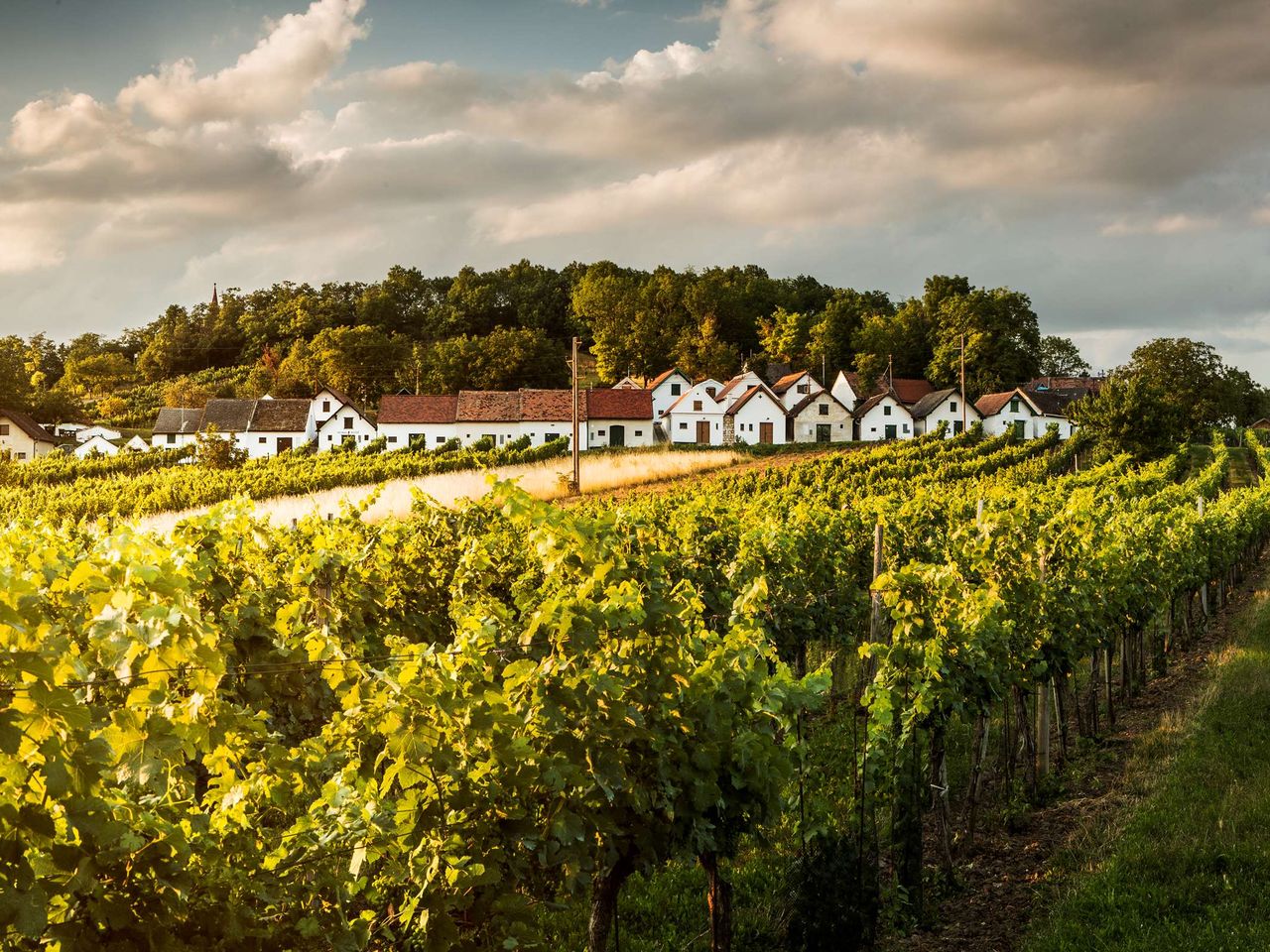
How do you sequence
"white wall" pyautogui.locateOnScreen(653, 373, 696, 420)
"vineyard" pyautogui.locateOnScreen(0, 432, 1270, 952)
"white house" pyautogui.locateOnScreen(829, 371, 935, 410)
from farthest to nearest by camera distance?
"white house" pyautogui.locateOnScreen(829, 371, 935, 410), "white wall" pyautogui.locateOnScreen(653, 373, 696, 420), "vineyard" pyautogui.locateOnScreen(0, 432, 1270, 952)

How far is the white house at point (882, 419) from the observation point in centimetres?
6881

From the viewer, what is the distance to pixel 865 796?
7.01 metres

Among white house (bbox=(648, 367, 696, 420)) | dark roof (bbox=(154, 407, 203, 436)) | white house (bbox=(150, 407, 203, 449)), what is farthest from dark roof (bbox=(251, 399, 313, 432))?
white house (bbox=(648, 367, 696, 420))

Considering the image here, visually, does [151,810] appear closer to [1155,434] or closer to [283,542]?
[283,542]

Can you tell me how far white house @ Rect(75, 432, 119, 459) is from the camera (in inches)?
2482

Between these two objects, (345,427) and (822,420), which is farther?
(345,427)

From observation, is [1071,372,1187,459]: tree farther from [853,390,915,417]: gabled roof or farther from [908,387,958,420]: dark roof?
[853,390,915,417]: gabled roof

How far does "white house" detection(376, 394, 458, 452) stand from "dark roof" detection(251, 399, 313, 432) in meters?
10.4

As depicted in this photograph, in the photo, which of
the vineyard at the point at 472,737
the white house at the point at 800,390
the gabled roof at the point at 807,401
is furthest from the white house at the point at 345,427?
the vineyard at the point at 472,737

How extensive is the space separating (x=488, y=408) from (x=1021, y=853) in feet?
195

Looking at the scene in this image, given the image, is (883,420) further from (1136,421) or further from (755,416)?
(1136,421)

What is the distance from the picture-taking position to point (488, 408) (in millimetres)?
65125

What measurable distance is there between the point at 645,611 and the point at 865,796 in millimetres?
3123

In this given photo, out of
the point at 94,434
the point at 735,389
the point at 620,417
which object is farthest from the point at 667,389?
the point at 94,434
